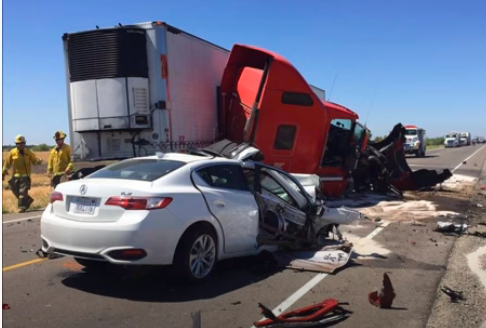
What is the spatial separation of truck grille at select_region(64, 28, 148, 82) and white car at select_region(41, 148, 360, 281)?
191 inches

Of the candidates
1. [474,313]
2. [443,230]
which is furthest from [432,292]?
[443,230]

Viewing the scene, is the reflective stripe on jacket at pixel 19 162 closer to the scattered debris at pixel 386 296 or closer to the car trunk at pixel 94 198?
the car trunk at pixel 94 198

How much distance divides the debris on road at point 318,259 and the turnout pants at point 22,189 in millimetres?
7935

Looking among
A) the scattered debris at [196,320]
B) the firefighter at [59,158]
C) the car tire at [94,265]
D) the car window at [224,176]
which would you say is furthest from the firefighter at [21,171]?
the scattered debris at [196,320]

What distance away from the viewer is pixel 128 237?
4.73 meters

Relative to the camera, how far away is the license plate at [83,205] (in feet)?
16.4

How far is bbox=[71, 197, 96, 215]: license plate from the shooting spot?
499 cm

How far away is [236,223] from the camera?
5.73m

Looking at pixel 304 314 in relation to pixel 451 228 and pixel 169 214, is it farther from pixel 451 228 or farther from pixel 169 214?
pixel 451 228

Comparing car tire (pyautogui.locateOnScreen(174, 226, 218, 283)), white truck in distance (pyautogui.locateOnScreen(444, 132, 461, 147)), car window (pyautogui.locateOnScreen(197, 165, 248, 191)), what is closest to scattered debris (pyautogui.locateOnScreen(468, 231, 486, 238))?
car window (pyautogui.locateOnScreen(197, 165, 248, 191))

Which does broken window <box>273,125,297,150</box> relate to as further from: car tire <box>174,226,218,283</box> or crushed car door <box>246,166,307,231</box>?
car tire <box>174,226,218,283</box>

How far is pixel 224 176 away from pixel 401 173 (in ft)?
35.3

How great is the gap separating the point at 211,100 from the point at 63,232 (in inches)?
308

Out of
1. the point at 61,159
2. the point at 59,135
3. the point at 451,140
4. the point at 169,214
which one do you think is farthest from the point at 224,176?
the point at 451,140
